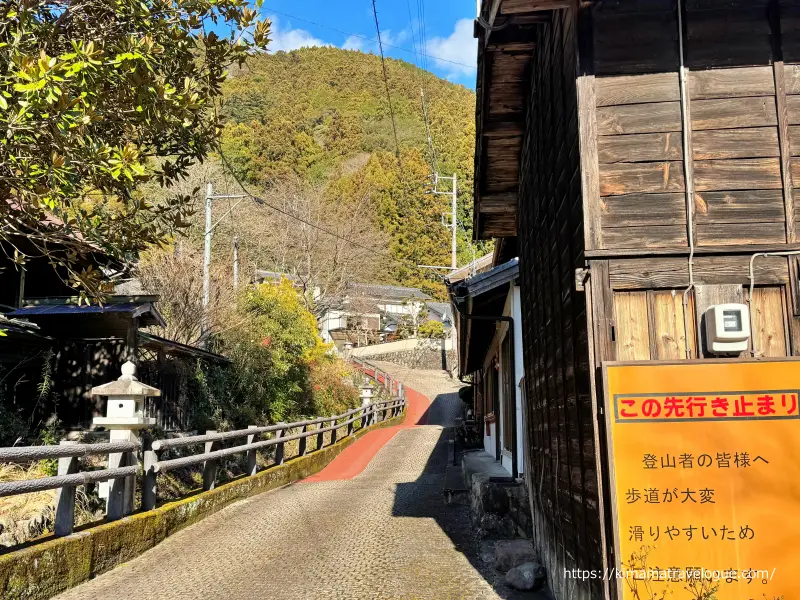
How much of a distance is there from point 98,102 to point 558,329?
166 inches

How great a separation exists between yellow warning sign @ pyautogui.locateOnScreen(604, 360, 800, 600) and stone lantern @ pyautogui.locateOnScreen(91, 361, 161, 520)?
5.32 m

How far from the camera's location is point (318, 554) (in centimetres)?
682

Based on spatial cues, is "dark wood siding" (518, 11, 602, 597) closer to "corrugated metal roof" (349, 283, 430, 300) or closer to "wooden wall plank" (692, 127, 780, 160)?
"wooden wall plank" (692, 127, 780, 160)

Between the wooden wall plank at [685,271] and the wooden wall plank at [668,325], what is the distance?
0.07 m

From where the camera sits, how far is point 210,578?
587cm

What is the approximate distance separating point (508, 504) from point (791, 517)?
4.71 meters


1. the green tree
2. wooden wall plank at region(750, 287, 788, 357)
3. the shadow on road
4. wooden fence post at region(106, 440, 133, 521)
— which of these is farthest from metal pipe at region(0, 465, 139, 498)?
wooden wall plank at region(750, 287, 788, 357)

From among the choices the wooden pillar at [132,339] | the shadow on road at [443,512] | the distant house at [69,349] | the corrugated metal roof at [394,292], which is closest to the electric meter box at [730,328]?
the shadow on road at [443,512]

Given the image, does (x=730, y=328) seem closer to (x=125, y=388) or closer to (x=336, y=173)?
(x=125, y=388)

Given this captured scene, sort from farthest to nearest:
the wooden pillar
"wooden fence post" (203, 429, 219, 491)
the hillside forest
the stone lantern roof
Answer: the hillside forest, the wooden pillar, "wooden fence post" (203, 429, 219, 491), the stone lantern roof

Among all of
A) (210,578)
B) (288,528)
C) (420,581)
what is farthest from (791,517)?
(288,528)

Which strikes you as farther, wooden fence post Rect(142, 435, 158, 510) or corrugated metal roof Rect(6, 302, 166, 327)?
corrugated metal roof Rect(6, 302, 166, 327)

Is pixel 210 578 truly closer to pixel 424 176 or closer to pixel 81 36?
pixel 81 36

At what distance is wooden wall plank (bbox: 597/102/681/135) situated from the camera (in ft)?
12.7
